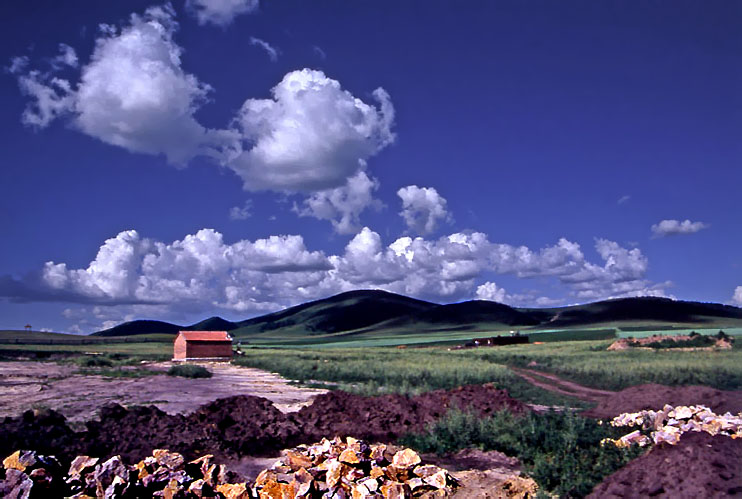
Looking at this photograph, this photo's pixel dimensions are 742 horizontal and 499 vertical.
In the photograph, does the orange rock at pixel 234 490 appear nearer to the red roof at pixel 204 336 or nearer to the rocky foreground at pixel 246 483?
the rocky foreground at pixel 246 483

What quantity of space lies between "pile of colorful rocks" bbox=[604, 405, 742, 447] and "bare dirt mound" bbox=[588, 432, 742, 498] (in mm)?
2080

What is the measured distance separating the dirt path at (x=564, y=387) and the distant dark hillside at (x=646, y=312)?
406 feet

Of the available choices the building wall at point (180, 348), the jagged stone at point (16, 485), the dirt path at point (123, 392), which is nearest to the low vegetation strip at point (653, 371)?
the dirt path at point (123, 392)

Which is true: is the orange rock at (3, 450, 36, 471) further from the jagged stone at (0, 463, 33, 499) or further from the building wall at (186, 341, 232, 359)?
the building wall at (186, 341, 232, 359)


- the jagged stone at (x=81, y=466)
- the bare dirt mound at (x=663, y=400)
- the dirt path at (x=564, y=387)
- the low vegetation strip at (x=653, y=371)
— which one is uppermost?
the jagged stone at (x=81, y=466)

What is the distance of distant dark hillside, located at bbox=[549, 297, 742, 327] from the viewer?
486ft

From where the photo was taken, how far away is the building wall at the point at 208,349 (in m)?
66.2

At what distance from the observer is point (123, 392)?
27.2 m

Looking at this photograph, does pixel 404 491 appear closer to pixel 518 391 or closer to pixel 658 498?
pixel 658 498

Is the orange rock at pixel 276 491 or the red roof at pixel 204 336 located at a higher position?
the red roof at pixel 204 336

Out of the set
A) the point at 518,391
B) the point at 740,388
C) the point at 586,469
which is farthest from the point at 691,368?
the point at 586,469

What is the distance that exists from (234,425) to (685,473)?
11.8 metres

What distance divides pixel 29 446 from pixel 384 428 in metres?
9.24

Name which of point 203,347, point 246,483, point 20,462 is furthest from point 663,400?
point 203,347
